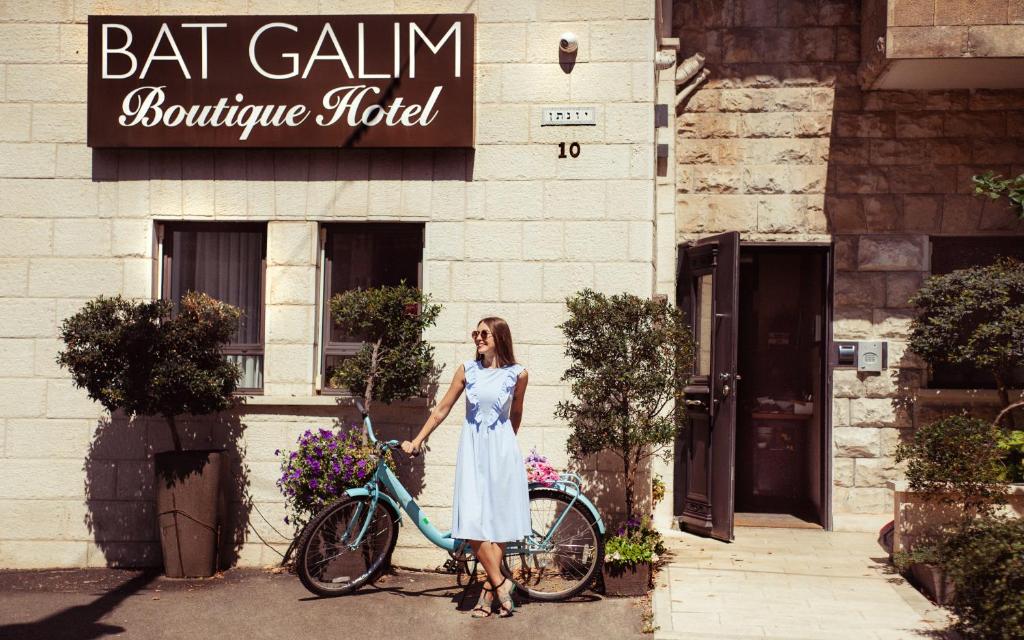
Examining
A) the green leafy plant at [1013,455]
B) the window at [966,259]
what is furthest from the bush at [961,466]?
the window at [966,259]

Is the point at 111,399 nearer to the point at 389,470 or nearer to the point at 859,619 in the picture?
the point at 389,470

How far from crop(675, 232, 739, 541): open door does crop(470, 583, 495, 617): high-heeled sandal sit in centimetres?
268

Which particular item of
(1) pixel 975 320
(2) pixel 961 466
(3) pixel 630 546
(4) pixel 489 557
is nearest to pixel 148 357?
(4) pixel 489 557

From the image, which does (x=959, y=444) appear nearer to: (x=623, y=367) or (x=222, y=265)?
(x=623, y=367)

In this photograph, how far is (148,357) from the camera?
773cm

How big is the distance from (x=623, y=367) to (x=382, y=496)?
1.88m

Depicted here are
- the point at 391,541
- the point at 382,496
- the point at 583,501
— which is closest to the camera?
the point at 583,501

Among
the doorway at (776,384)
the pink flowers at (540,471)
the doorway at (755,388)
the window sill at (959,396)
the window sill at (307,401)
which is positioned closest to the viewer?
the pink flowers at (540,471)

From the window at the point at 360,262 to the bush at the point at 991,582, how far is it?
4.52 m

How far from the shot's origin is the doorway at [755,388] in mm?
9258

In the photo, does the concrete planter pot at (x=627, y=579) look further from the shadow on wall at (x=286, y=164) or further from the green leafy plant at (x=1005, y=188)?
the green leafy plant at (x=1005, y=188)

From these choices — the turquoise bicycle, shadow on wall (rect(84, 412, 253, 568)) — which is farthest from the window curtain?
the turquoise bicycle

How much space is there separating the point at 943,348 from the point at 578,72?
374 centimetres

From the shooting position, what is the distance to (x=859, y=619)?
6.87 meters
